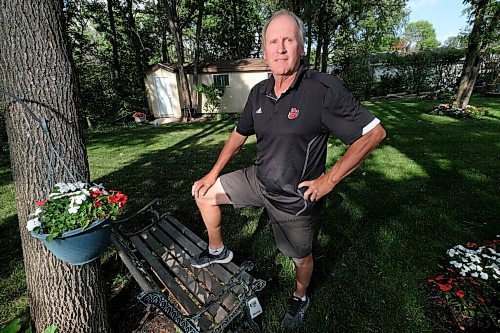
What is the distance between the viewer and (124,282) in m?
2.52

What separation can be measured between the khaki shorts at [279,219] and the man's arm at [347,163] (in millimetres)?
238

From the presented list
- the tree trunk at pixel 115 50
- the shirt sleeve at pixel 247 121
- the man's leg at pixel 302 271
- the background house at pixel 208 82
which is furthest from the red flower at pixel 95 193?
the tree trunk at pixel 115 50

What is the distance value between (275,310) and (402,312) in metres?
1.06

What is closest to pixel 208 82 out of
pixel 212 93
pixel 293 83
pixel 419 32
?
pixel 212 93

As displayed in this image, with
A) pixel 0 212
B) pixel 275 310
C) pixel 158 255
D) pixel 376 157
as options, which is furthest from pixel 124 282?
pixel 376 157

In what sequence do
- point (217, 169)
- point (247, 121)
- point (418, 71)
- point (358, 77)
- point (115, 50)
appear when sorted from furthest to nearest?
1. point (418, 71)
2. point (358, 77)
3. point (115, 50)
4. point (217, 169)
5. point (247, 121)

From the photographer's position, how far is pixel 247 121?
2.00 metres

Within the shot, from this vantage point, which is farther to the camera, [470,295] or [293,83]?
[470,295]

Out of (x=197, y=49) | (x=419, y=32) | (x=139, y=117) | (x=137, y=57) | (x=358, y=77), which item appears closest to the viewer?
(x=197, y=49)

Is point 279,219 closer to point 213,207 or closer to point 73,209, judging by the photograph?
point 213,207

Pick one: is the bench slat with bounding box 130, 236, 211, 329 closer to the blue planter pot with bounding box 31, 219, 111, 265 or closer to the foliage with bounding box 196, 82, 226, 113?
the blue planter pot with bounding box 31, 219, 111, 265

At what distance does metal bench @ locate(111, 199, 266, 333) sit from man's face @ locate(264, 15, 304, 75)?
4.49ft

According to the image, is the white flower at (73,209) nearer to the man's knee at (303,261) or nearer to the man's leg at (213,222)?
the man's leg at (213,222)

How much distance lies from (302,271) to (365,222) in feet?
5.89
